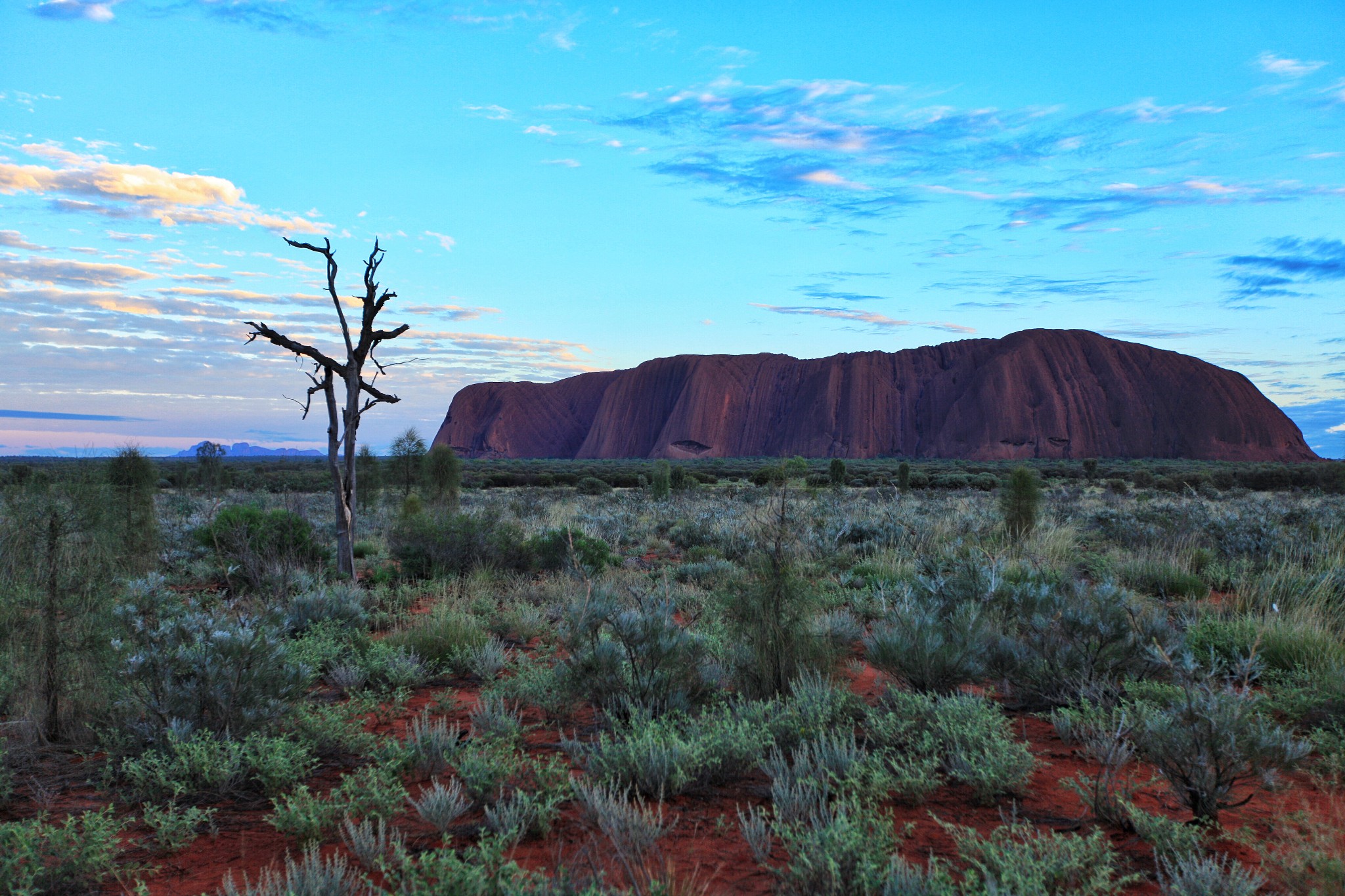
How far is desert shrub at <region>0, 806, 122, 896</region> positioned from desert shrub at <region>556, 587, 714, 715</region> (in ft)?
7.63

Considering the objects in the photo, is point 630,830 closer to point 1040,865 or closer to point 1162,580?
point 1040,865

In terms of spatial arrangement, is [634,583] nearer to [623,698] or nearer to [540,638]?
[540,638]

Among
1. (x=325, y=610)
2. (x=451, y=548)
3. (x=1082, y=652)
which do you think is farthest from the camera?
(x=451, y=548)

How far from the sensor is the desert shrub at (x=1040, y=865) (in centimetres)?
229

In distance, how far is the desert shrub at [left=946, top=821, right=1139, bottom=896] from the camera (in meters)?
2.29

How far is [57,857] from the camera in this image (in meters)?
2.69

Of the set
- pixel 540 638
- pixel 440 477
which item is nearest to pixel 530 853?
pixel 540 638

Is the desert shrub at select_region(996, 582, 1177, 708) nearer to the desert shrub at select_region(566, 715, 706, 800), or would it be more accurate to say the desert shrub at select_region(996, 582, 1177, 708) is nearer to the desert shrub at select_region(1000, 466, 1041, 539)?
the desert shrub at select_region(566, 715, 706, 800)

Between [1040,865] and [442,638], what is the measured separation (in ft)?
16.5

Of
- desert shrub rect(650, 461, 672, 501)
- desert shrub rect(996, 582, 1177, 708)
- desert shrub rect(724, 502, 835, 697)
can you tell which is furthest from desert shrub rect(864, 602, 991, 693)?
desert shrub rect(650, 461, 672, 501)

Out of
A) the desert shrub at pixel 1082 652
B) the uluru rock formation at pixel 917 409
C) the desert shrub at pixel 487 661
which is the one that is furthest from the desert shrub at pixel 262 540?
the uluru rock formation at pixel 917 409

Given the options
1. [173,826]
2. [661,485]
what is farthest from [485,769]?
[661,485]

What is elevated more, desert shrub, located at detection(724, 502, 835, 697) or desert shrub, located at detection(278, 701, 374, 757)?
desert shrub, located at detection(724, 502, 835, 697)

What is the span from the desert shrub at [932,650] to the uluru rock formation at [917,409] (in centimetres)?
6044
